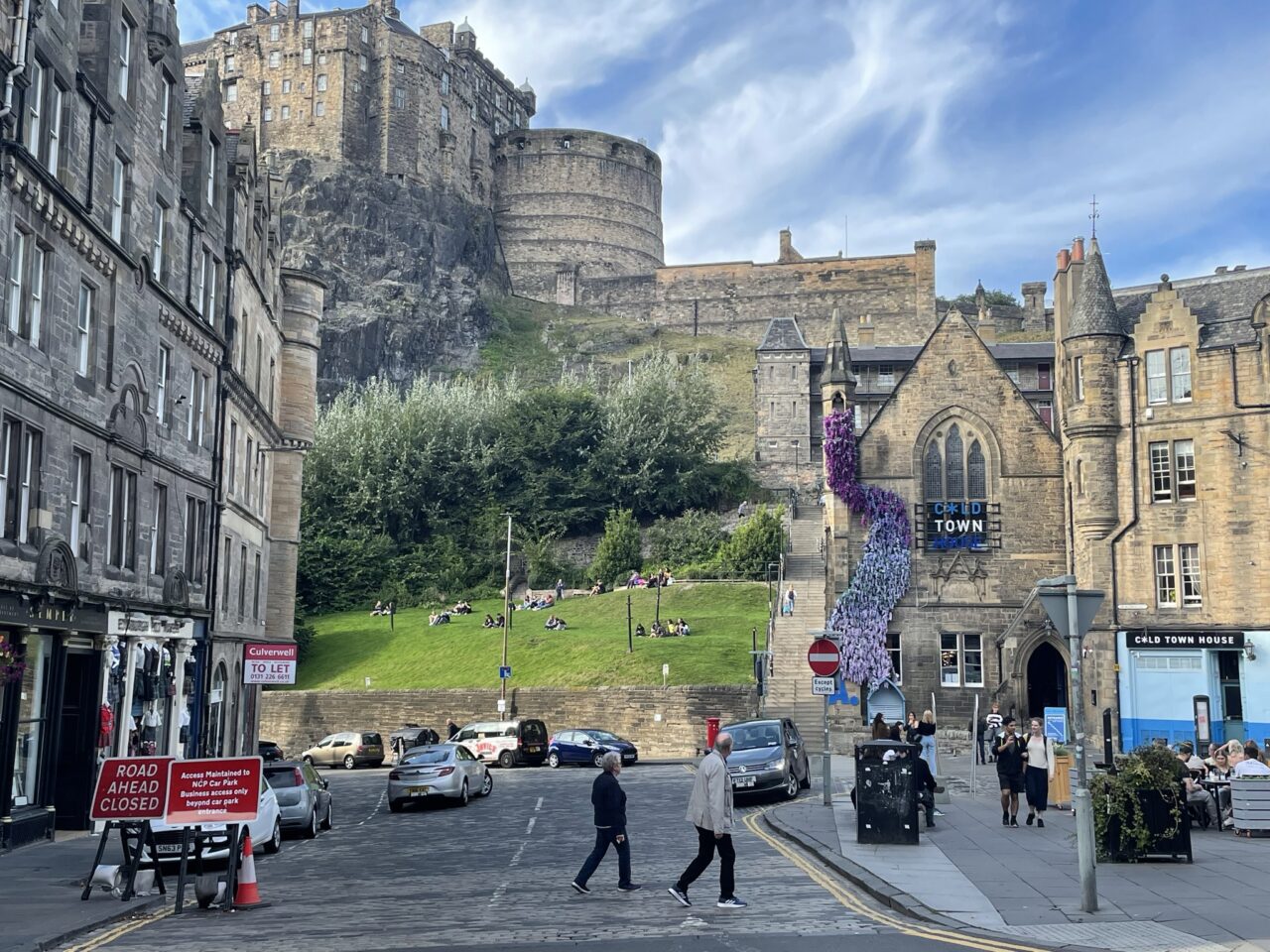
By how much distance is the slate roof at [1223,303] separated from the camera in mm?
38000

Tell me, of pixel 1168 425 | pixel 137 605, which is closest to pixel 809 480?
pixel 1168 425

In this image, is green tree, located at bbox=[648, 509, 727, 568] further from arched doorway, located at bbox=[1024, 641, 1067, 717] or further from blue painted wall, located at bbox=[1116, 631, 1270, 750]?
blue painted wall, located at bbox=[1116, 631, 1270, 750]

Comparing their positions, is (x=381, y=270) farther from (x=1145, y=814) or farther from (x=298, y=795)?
(x=1145, y=814)

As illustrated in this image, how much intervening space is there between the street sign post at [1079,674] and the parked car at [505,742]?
28.1m

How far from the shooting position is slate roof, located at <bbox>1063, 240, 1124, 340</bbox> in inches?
1577

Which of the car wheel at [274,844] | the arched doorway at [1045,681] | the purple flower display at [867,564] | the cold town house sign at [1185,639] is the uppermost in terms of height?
the purple flower display at [867,564]

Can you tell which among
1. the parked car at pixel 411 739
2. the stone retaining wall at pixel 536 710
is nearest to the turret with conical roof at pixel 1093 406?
the stone retaining wall at pixel 536 710

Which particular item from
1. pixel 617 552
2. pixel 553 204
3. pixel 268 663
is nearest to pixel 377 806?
pixel 268 663

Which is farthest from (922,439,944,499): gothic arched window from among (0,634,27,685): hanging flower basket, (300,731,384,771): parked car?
(0,634,27,685): hanging flower basket

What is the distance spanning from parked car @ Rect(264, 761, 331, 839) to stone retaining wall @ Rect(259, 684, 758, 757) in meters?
22.3

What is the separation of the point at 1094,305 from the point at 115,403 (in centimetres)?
2910

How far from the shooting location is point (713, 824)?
504 inches

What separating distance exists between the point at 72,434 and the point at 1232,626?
30.6 meters

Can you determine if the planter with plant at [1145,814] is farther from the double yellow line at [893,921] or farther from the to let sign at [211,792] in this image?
the to let sign at [211,792]
